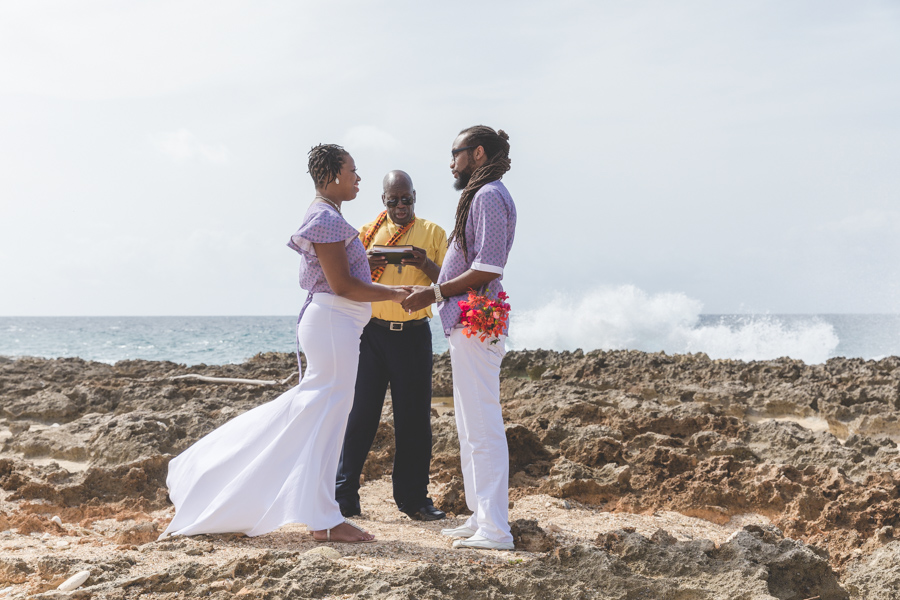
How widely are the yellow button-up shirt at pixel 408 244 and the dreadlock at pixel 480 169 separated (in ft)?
2.24

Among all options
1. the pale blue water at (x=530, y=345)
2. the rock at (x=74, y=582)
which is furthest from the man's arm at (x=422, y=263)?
the pale blue water at (x=530, y=345)

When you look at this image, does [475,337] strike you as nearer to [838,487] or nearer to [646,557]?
[646,557]

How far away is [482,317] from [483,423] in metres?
0.60

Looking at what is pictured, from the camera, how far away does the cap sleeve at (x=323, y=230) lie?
379 centimetres

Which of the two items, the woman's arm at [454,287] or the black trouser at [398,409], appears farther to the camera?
the black trouser at [398,409]

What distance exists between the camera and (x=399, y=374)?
4594mm

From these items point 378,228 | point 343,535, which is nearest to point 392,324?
point 378,228

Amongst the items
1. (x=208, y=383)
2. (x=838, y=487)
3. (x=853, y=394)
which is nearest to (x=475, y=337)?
(x=838, y=487)

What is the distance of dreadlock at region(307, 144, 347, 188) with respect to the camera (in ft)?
13.1

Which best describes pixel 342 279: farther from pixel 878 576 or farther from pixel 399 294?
pixel 878 576

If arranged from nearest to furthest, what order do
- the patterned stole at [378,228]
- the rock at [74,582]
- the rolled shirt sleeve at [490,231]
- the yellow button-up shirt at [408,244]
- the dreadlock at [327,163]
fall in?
the rock at [74,582], the rolled shirt sleeve at [490,231], the dreadlock at [327,163], the yellow button-up shirt at [408,244], the patterned stole at [378,228]

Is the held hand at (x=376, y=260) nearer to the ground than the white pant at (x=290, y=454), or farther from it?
farther from it

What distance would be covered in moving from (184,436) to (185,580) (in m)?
3.94

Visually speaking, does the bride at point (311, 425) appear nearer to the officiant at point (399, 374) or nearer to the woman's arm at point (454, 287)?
the woman's arm at point (454, 287)
